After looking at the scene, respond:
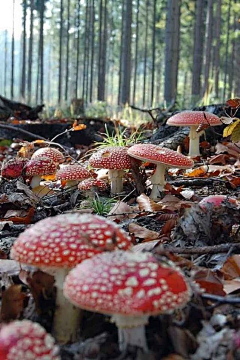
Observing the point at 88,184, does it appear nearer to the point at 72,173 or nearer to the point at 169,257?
the point at 72,173

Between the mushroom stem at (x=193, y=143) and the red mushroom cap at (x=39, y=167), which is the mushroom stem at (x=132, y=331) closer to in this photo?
the red mushroom cap at (x=39, y=167)

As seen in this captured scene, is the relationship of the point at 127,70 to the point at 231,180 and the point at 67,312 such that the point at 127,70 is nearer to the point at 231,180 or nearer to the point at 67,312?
the point at 231,180

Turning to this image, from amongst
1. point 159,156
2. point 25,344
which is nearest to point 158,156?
point 159,156

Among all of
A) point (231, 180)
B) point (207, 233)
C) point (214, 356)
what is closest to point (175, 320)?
point (214, 356)

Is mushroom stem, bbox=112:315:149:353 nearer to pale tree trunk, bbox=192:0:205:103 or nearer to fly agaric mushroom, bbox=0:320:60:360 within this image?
fly agaric mushroom, bbox=0:320:60:360

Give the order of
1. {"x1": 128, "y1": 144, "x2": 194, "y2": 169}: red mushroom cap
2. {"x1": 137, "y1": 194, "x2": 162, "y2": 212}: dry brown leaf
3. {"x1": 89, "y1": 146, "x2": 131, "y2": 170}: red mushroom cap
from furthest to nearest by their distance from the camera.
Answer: {"x1": 89, "y1": 146, "x2": 131, "y2": 170}: red mushroom cap, {"x1": 128, "y1": 144, "x2": 194, "y2": 169}: red mushroom cap, {"x1": 137, "y1": 194, "x2": 162, "y2": 212}: dry brown leaf

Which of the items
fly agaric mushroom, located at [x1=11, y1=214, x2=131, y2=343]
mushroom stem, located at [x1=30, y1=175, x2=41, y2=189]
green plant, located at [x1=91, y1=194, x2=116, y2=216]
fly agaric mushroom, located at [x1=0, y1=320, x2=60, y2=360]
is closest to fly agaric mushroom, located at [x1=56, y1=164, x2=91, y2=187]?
green plant, located at [x1=91, y1=194, x2=116, y2=216]
